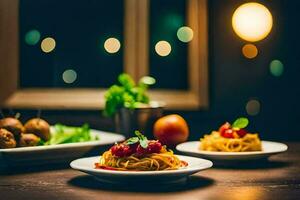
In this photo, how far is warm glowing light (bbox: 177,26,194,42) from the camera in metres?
3.34

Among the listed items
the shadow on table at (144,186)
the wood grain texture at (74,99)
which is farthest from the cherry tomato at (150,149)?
the wood grain texture at (74,99)

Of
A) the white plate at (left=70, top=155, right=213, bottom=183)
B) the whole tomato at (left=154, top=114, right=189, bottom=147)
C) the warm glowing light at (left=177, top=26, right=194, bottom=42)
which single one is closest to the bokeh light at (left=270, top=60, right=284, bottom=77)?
the warm glowing light at (left=177, top=26, right=194, bottom=42)

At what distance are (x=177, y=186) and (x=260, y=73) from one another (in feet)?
5.72

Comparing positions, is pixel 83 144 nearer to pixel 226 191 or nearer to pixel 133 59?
pixel 226 191

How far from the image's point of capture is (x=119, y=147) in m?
1.87

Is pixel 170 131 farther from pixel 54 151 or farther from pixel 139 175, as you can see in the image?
pixel 139 175

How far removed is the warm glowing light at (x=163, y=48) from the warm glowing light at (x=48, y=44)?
602 mm

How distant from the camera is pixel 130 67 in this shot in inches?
131

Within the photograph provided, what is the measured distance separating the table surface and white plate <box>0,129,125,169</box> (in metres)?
0.05

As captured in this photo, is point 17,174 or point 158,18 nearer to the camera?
point 17,174

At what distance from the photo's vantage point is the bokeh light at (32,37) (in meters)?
3.33

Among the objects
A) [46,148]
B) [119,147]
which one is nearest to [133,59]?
[46,148]

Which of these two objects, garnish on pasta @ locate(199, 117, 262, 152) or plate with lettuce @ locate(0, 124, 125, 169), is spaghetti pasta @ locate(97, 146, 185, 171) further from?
garnish on pasta @ locate(199, 117, 262, 152)

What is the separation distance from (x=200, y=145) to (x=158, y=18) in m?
1.18
